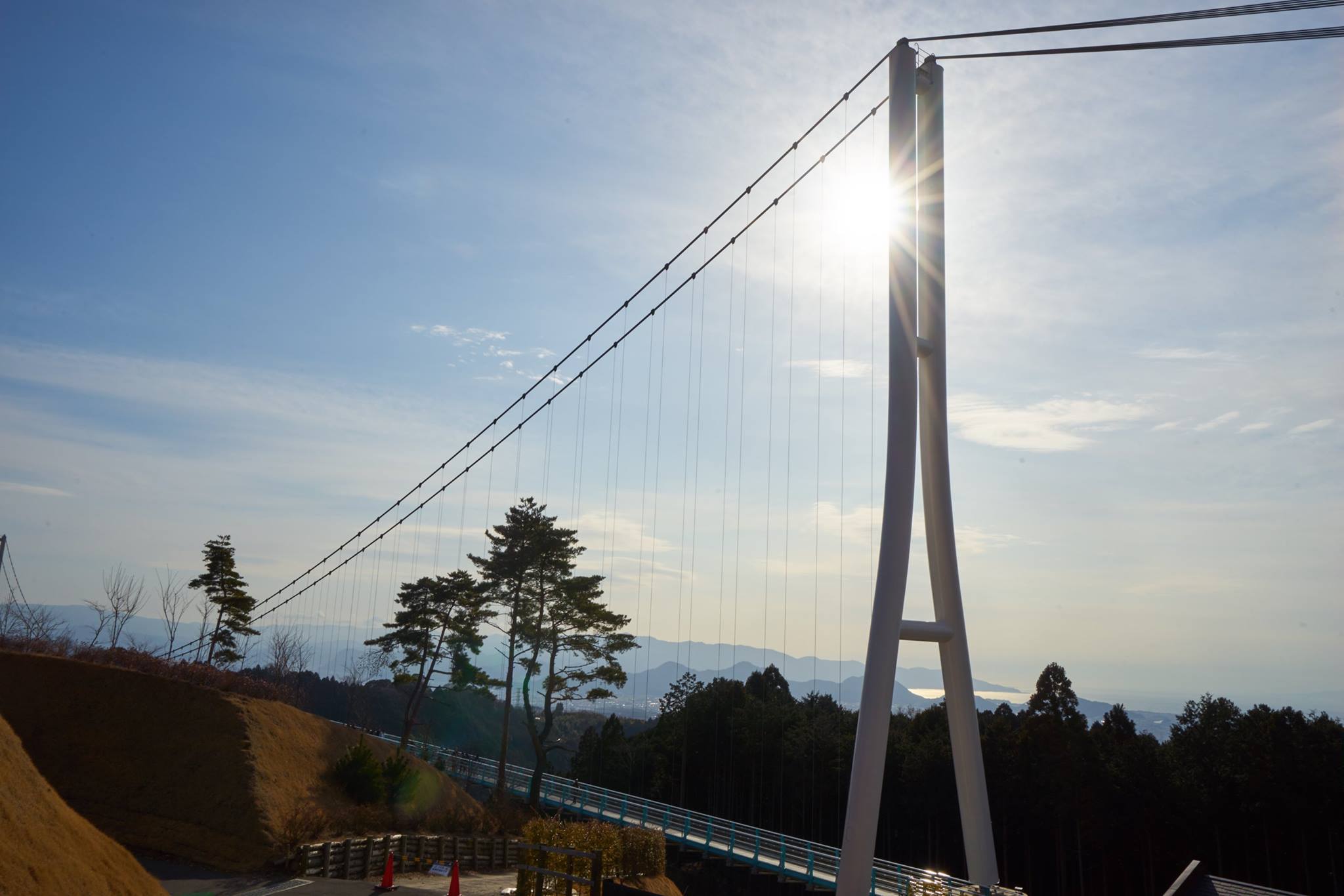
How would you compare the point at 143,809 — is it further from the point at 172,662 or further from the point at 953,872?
the point at 953,872

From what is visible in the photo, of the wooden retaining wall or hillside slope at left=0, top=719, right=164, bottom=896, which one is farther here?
the wooden retaining wall

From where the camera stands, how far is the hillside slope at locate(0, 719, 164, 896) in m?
9.99

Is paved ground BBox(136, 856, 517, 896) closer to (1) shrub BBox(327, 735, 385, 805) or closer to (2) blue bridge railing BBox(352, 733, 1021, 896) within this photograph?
(1) shrub BBox(327, 735, 385, 805)

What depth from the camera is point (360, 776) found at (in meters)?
23.9

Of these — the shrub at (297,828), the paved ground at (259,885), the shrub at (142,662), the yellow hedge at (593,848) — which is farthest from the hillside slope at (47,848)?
the shrub at (142,662)

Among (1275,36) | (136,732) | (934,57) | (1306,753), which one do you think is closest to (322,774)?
(136,732)

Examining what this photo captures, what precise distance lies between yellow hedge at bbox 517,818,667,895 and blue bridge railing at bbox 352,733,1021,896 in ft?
10.5

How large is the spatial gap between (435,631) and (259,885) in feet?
73.6

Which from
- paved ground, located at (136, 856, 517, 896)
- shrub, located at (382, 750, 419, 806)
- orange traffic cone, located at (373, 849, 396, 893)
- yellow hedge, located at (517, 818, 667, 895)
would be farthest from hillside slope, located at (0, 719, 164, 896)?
shrub, located at (382, 750, 419, 806)

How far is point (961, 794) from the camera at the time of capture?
1391cm

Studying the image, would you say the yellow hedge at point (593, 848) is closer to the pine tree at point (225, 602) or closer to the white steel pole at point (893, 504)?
the white steel pole at point (893, 504)

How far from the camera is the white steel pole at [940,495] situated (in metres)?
13.8

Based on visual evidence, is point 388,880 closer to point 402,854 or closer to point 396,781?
point 402,854

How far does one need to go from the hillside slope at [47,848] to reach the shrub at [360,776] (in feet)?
35.3
